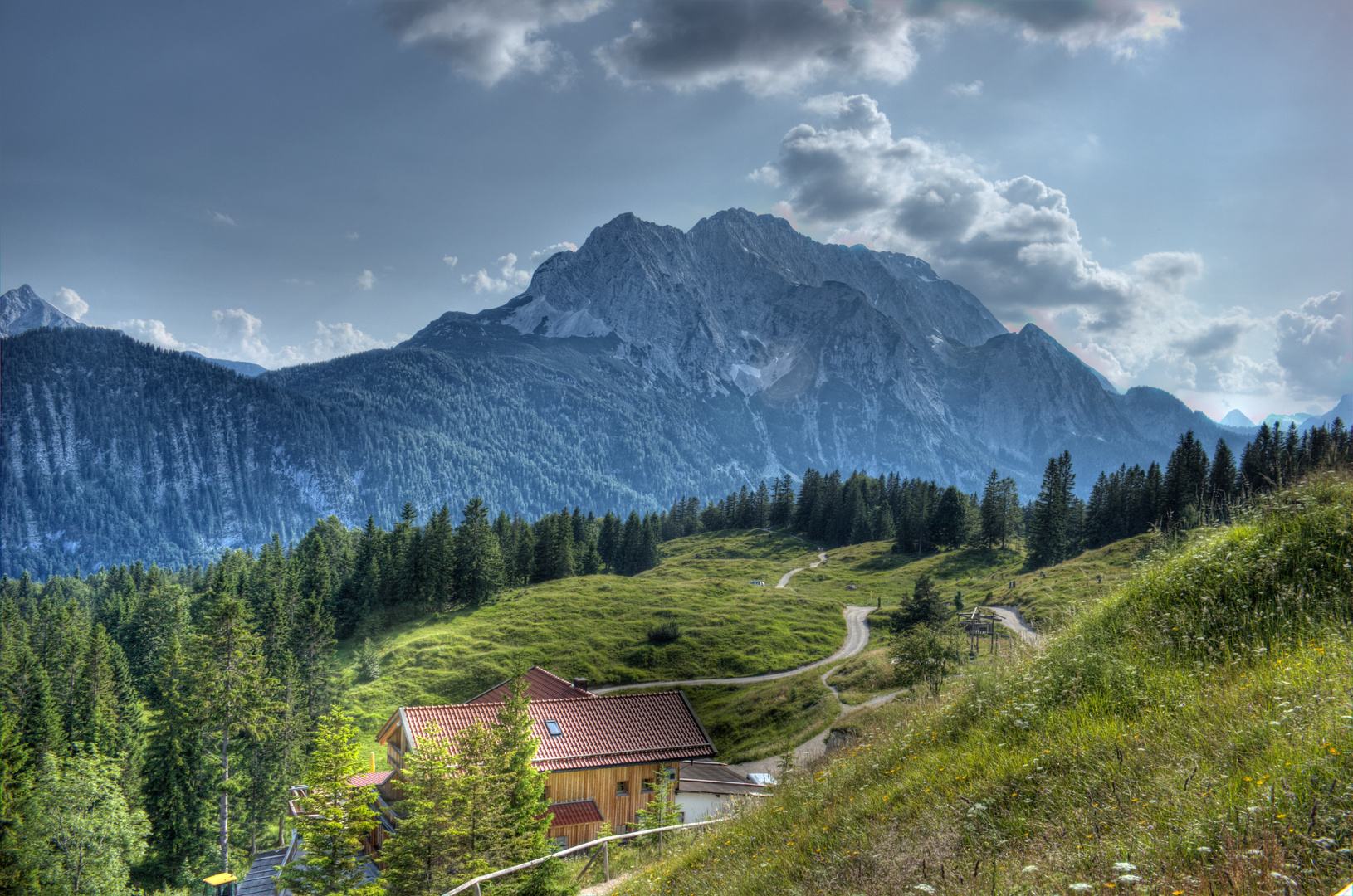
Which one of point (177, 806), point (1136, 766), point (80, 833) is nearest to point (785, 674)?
point (177, 806)

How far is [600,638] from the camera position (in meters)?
86.4

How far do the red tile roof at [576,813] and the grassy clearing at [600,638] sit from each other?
38.8m

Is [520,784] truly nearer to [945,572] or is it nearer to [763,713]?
[763,713]

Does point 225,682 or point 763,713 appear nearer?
point 225,682

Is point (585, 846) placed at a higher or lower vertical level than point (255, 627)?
higher

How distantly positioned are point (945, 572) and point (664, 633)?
191 ft

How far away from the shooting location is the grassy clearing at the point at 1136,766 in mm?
5348

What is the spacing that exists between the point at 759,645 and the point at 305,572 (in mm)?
76199

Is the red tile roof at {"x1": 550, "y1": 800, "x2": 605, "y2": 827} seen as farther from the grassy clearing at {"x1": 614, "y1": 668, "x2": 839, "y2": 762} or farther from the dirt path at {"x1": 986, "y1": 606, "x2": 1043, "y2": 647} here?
the dirt path at {"x1": 986, "y1": 606, "x2": 1043, "y2": 647}

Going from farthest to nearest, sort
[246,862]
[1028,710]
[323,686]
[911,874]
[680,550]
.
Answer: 1. [680,550]
2. [323,686]
3. [246,862]
4. [1028,710]
5. [911,874]

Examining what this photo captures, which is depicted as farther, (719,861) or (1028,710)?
(719,861)

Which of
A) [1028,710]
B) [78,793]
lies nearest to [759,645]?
[78,793]

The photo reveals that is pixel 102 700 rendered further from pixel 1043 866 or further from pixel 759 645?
pixel 1043 866

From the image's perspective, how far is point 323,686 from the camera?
72.4 m
